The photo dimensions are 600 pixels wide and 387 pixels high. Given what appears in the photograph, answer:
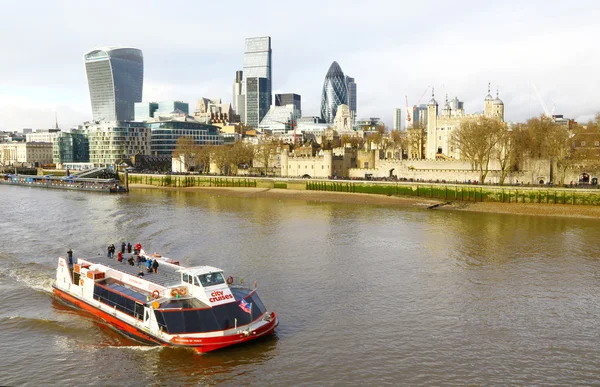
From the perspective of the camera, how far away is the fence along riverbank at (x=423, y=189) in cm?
8212

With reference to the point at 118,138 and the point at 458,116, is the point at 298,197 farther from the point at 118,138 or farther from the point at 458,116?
the point at 118,138

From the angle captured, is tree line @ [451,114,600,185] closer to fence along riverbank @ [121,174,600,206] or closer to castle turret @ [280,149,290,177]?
fence along riverbank @ [121,174,600,206]

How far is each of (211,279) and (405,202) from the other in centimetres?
6493

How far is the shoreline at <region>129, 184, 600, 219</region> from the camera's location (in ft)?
250

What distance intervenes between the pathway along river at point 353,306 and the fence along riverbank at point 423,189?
736 inches

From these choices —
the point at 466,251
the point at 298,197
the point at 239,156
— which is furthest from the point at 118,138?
the point at 466,251

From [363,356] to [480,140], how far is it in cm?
7921

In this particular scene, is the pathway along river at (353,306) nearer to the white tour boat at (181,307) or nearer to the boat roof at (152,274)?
the white tour boat at (181,307)

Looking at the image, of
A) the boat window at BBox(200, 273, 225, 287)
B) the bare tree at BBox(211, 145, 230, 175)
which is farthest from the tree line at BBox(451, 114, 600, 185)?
the boat window at BBox(200, 273, 225, 287)

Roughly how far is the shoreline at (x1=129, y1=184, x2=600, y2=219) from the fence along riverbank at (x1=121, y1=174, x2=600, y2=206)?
2092 mm

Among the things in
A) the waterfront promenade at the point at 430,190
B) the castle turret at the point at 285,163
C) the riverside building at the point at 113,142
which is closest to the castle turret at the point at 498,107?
the waterfront promenade at the point at 430,190

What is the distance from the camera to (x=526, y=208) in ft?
262

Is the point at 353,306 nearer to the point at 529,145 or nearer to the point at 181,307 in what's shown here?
the point at 181,307

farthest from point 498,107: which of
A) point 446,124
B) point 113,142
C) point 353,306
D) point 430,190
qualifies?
point 113,142
